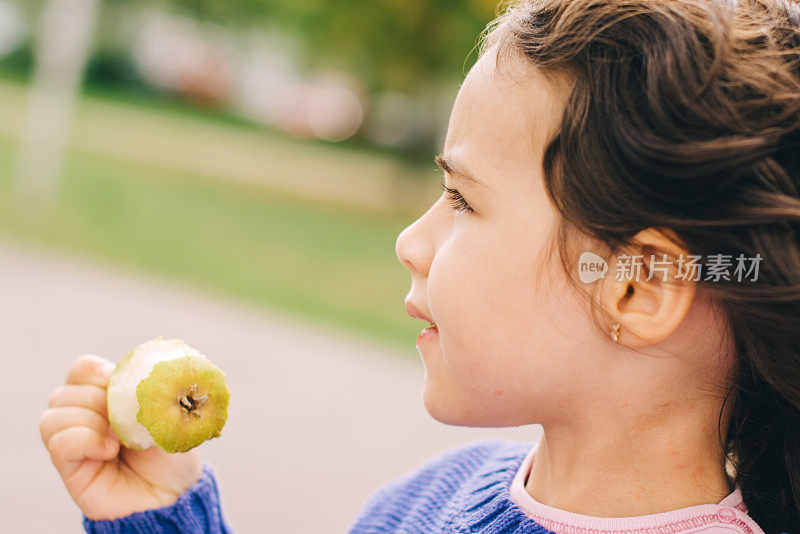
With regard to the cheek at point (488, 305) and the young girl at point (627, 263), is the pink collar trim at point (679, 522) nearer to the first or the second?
the young girl at point (627, 263)

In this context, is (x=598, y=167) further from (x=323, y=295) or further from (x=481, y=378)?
(x=323, y=295)

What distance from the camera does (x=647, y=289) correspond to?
1218 mm

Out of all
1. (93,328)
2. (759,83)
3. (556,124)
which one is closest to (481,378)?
(556,124)

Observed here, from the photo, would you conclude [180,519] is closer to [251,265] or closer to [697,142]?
[697,142]

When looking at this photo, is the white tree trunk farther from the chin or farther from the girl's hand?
the chin

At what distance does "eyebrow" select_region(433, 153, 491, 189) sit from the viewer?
1282mm

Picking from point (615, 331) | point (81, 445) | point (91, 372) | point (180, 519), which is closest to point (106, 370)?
point (91, 372)

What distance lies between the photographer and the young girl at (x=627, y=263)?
1136 millimetres

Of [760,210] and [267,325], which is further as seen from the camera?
[267,325]

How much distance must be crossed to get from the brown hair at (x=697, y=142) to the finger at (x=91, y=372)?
80 centimetres

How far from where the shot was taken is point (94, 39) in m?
26.5

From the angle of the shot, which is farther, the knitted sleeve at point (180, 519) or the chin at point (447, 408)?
the knitted sleeve at point (180, 519)

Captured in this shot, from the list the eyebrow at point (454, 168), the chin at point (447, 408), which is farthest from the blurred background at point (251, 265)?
the chin at point (447, 408)

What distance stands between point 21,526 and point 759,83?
10.4 feet
